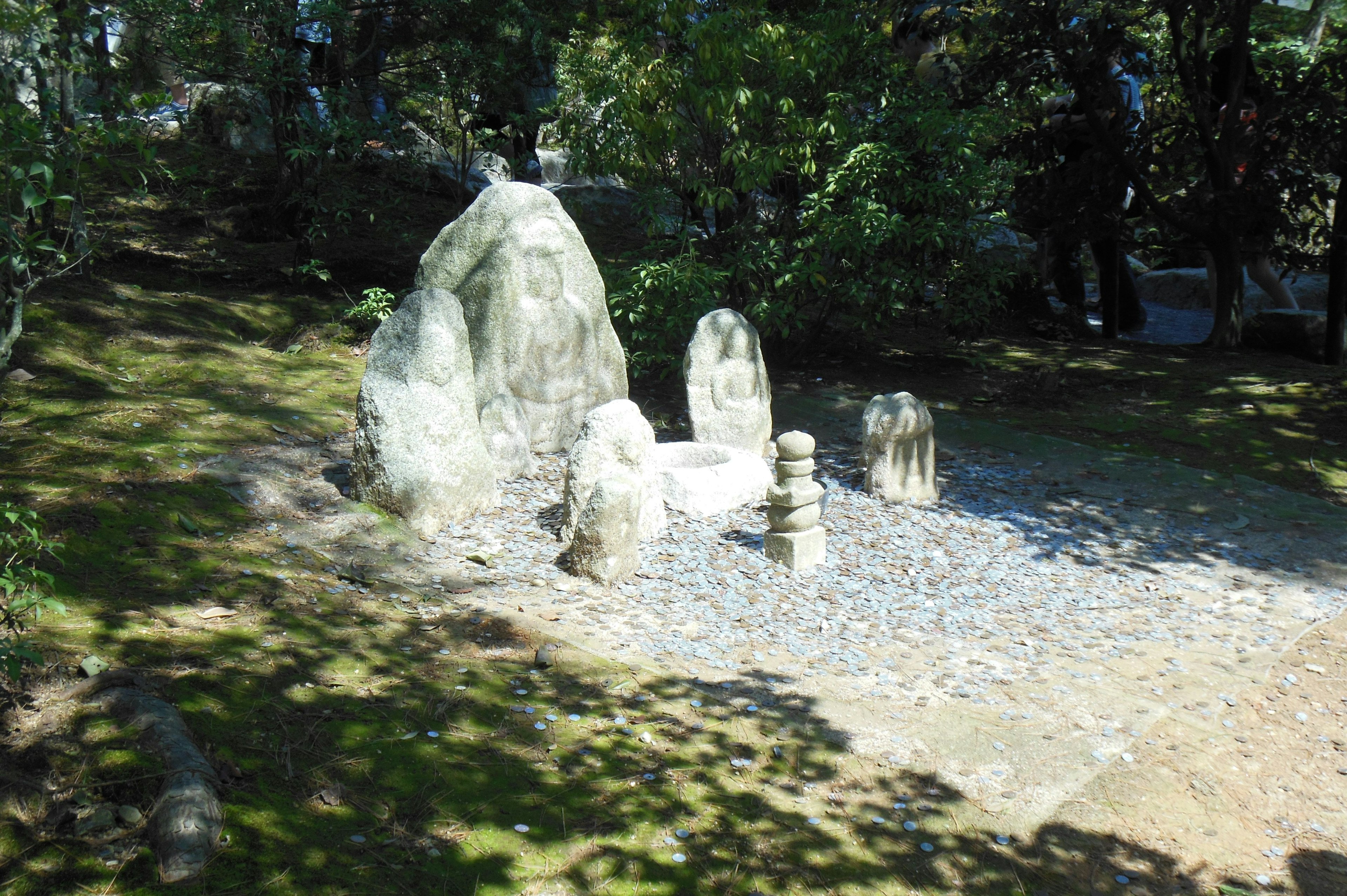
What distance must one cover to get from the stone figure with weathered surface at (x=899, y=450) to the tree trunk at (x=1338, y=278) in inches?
279

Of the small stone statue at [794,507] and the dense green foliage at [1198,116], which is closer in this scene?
the small stone statue at [794,507]

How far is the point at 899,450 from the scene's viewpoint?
7977 millimetres

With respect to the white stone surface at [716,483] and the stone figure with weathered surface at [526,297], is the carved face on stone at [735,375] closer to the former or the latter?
the white stone surface at [716,483]

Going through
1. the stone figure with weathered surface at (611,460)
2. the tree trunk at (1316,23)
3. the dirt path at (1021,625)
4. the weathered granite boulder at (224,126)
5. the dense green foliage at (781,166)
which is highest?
the tree trunk at (1316,23)

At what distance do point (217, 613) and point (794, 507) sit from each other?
140 inches

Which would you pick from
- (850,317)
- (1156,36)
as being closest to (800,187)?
(850,317)

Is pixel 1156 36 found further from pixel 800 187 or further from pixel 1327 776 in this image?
pixel 1327 776

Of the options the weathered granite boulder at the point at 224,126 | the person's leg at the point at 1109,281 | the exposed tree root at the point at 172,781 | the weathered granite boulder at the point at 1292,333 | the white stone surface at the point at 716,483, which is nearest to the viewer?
the exposed tree root at the point at 172,781

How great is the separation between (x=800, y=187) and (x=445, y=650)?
7.44m

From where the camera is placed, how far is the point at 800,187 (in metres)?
10.9

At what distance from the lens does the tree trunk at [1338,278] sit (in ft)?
38.0

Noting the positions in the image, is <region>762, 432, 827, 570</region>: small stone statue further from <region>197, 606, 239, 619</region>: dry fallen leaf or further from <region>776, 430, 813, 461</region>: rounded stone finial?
<region>197, 606, 239, 619</region>: dry fallen leaf

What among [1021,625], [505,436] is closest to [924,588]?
[1021,625]

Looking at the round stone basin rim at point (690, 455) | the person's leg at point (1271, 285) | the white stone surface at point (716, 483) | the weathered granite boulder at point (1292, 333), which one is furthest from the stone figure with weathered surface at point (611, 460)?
the person's leg at point (1271, 285)
